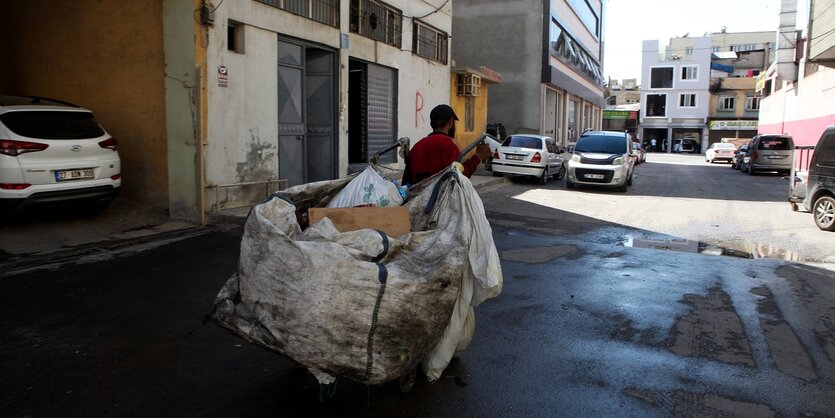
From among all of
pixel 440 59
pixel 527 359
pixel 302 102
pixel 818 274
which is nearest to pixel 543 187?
pixel 440 59

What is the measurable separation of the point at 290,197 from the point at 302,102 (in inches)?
355

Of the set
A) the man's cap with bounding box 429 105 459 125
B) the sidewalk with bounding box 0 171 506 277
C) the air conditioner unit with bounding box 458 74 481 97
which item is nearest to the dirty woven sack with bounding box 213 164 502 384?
the man's cap with bounding box 429 105 459 125

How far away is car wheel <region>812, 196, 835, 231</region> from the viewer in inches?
399

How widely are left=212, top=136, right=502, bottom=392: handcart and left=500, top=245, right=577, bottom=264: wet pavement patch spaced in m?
4.43

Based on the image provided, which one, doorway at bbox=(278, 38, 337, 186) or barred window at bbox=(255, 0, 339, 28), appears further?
doorway at bbox=(278, 38, 337, 186)

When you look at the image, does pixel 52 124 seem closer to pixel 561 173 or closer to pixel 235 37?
pixel 235 37

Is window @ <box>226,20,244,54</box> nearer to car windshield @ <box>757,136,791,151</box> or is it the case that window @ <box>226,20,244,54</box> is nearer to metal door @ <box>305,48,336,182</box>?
metal door @ <box>305,48,336,182</box>

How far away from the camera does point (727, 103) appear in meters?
62.5

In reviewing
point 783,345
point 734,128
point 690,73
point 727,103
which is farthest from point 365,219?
point 727,103

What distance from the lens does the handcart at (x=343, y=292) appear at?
9.14ft

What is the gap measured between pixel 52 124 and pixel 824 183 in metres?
12.7

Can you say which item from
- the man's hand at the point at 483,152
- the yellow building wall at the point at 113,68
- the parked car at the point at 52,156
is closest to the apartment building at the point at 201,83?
the yellow building wall at the point at 113,68

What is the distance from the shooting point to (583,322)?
5.00 meters

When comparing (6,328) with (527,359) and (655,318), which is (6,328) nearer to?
(527,359)
